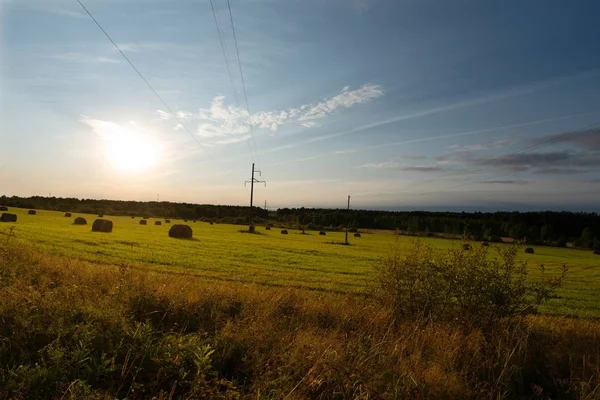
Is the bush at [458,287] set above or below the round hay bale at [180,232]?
above

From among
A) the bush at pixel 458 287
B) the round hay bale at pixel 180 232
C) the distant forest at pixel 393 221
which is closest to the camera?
the bush at pixel 458 287

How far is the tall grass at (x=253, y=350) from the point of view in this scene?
18.5 ft

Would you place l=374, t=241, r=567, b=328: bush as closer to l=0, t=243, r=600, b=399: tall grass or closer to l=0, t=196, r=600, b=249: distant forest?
l=0, t=243, r=600, b=399: tall grass

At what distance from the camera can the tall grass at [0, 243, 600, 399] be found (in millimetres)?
5633

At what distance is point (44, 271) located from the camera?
11336 millimetres

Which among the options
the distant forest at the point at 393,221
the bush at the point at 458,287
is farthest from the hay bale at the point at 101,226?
the distant forest at the point at 393,221

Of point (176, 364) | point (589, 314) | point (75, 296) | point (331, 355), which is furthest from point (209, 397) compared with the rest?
point (589, 314)

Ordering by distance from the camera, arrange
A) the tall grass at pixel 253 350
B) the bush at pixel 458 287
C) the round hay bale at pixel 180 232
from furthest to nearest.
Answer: the round hay bale at pixel 180 232 → the bush at pixel 458 287 → the tall grass at pixel 253 350

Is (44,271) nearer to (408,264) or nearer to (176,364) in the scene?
(176,364)

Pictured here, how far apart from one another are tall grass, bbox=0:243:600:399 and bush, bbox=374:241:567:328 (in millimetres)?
468

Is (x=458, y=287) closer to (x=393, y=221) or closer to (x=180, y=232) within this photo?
(x=180, y=232)

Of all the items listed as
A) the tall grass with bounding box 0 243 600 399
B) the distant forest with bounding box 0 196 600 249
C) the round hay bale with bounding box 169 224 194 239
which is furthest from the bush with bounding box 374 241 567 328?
the distant forest with bounding box 0 196 600 249

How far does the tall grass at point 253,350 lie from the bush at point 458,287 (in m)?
0.47

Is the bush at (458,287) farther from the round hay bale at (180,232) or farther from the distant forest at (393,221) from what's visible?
the distant forest at (393,221)
